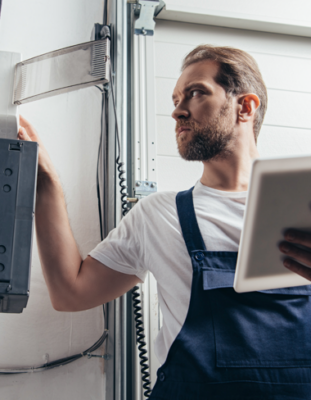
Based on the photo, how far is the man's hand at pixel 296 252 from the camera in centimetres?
80

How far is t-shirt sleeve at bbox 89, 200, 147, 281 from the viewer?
1.16 metres

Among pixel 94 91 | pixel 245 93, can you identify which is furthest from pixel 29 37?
pixel 245 93

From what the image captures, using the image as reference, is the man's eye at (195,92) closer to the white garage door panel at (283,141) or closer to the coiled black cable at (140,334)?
the coiled black cable at (140,334)

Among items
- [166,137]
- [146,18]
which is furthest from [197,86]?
[146,18]

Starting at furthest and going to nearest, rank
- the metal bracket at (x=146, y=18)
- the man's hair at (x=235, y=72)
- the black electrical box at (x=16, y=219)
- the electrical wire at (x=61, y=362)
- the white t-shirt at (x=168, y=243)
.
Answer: the metal bracket at (x=146, y=18) → the man's hair at (x=235, y=72) → the electrical wire at (x=61, y=362) → the white t-shirt at (x=168, y=243) → the black electrical box at (x=16, y=219)

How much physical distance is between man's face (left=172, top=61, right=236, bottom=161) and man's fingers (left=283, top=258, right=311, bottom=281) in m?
0.57

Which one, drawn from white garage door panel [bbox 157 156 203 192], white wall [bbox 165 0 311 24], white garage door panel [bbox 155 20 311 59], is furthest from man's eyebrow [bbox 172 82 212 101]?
white wall [bbox 165 0 311 24]

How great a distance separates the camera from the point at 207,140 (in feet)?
4.35

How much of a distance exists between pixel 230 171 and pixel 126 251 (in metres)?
0.47

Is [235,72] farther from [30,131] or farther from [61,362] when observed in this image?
[61,362]

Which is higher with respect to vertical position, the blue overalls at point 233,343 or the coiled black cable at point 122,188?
the coiled black cable at point 122,188

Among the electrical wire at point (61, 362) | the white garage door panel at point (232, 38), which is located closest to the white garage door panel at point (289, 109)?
the white garage door panel at point (232, 38)

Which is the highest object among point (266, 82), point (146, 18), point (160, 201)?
point (146, 18)

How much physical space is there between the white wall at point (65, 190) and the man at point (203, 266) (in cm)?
18
